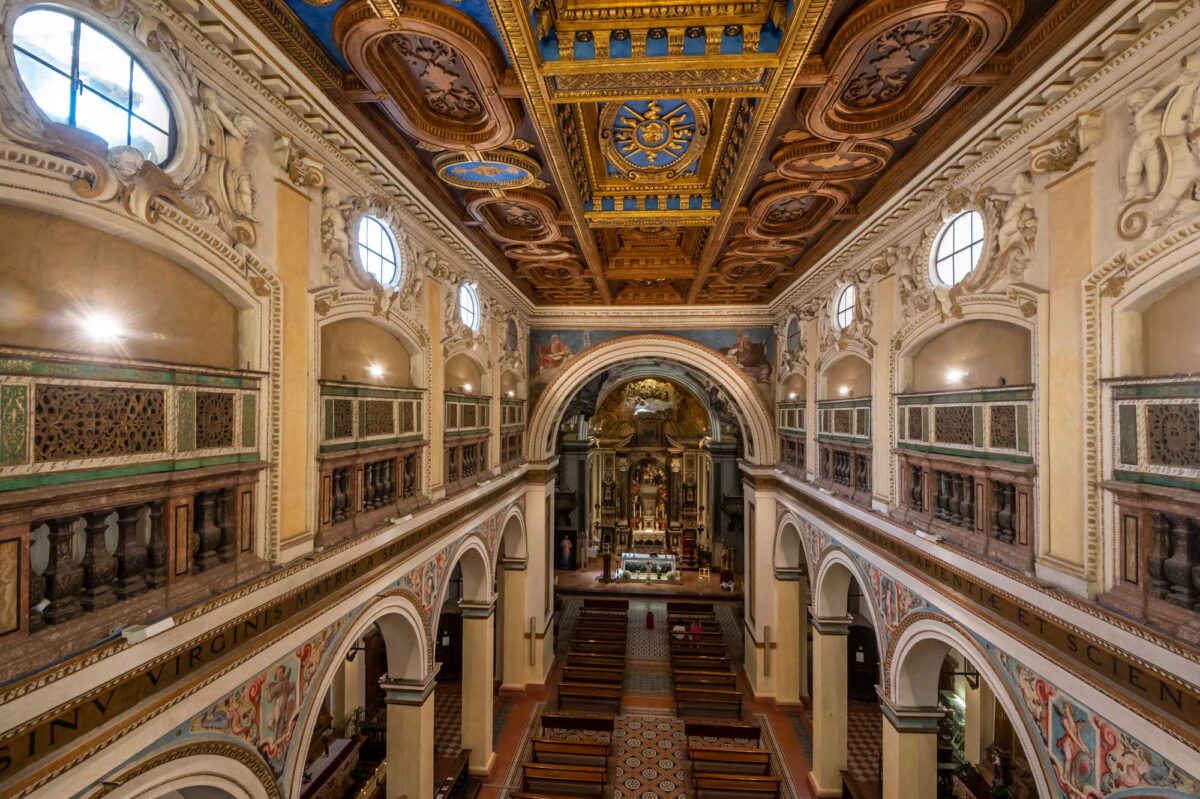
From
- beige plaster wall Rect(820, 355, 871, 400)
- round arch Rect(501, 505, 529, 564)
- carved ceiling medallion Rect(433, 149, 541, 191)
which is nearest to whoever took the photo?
carved ceiling medallion Rect(433, 149, 541, 191)

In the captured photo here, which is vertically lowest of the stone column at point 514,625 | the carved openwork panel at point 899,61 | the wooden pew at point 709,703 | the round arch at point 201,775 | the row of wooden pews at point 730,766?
the wooden pew at point 709,703

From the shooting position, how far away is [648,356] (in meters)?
15.5

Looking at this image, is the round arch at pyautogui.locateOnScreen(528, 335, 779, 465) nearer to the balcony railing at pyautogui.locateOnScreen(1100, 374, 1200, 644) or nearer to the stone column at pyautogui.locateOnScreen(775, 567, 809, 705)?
the stone column at pyautogui.locateOnScreen(775, 567, 809, 705)

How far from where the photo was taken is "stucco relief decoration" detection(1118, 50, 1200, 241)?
3494 mm

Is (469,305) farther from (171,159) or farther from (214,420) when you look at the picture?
(171,159)

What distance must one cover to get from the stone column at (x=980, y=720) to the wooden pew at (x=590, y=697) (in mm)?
7776

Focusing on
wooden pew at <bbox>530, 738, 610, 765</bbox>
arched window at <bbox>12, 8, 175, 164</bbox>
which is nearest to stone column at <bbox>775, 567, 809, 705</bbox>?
wooden pew at <bbox>530, 738, 610, 765</bbox>

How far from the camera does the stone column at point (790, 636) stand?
14.0 metres

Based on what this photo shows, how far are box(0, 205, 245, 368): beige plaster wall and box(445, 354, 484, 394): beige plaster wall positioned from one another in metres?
4.97

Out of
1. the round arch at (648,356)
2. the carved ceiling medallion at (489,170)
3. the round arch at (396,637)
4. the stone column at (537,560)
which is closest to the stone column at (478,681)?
the round arch at (396,637)

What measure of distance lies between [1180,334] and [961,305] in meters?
2.25

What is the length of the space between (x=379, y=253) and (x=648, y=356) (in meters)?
9.53

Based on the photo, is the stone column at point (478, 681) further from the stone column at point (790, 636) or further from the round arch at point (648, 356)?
the stone column at point (790, 636)

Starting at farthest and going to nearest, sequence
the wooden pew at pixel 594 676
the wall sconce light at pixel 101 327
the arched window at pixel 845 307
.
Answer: the wooden pew at pixel 594 676 < the arched window at pixel 845 307 < the wall sconce light at pixel 101 327
